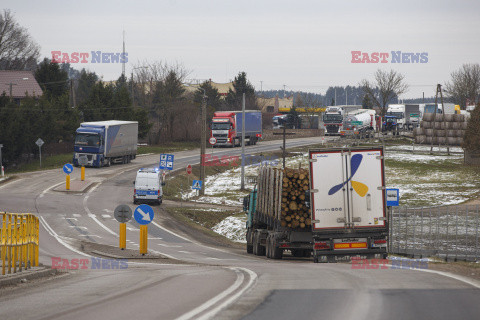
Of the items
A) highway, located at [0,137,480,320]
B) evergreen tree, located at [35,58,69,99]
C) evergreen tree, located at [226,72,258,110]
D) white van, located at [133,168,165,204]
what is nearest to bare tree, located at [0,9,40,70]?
evergreen tree, located at [35,58,69,99]

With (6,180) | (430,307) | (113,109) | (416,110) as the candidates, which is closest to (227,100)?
(416,110)

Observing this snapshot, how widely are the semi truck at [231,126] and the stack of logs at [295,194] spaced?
57.2 metres

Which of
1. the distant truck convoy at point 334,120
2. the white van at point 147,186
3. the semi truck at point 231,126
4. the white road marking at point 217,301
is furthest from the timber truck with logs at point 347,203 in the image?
the distant truck convoy at point 334,120

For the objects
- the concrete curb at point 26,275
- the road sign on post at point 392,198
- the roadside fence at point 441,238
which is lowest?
the roadside fence at point 441,238

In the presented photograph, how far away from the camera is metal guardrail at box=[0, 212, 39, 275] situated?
13.9 metres

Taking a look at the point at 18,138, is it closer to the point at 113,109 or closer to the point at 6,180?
the point at 6,180

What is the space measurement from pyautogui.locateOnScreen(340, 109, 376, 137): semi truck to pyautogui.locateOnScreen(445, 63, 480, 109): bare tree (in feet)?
119

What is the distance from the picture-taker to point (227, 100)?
11925 centimetres

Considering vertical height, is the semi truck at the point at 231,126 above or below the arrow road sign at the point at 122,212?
above

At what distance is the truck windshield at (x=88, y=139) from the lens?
193 feet

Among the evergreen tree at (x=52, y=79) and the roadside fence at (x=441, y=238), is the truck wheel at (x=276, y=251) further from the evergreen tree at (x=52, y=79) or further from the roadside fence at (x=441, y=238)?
the evergreen tree at (x=52, y=79)

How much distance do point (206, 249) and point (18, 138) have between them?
3966 centimetres

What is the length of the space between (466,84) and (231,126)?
63689 mm

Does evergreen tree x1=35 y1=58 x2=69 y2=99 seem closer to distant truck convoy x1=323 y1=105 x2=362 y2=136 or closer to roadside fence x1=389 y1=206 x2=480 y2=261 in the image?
distant truck convoy x1=323 y1=105 x2=362 y2=136
